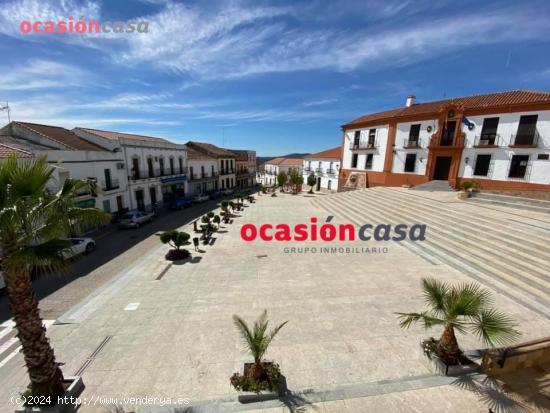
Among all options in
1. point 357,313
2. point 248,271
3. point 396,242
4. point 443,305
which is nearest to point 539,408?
point 443,305

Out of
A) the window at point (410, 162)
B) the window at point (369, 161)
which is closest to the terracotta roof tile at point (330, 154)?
the window at point (369, 161)

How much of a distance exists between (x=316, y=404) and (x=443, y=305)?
3.06 metres

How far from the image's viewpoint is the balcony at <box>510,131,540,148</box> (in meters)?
17.2

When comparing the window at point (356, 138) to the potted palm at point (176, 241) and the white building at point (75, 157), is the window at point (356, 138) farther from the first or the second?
the white building at point (75, 157)

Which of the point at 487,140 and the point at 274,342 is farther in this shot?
the point at 487,140

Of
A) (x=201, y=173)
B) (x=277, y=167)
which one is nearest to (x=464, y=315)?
(x=201, y=173)

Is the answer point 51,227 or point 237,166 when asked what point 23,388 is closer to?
point 51,227

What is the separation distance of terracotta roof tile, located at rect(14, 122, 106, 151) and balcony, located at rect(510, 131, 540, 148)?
3298 centimetres

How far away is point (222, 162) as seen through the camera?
4341 cm

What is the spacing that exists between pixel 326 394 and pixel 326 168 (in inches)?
1566

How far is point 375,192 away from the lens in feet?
74.6

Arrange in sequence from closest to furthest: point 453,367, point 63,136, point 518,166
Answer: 1. point 453,367
2. point 518,166
3. point 63,136

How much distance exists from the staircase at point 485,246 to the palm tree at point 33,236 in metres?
11.4

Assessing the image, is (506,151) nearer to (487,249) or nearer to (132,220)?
(487,249)
